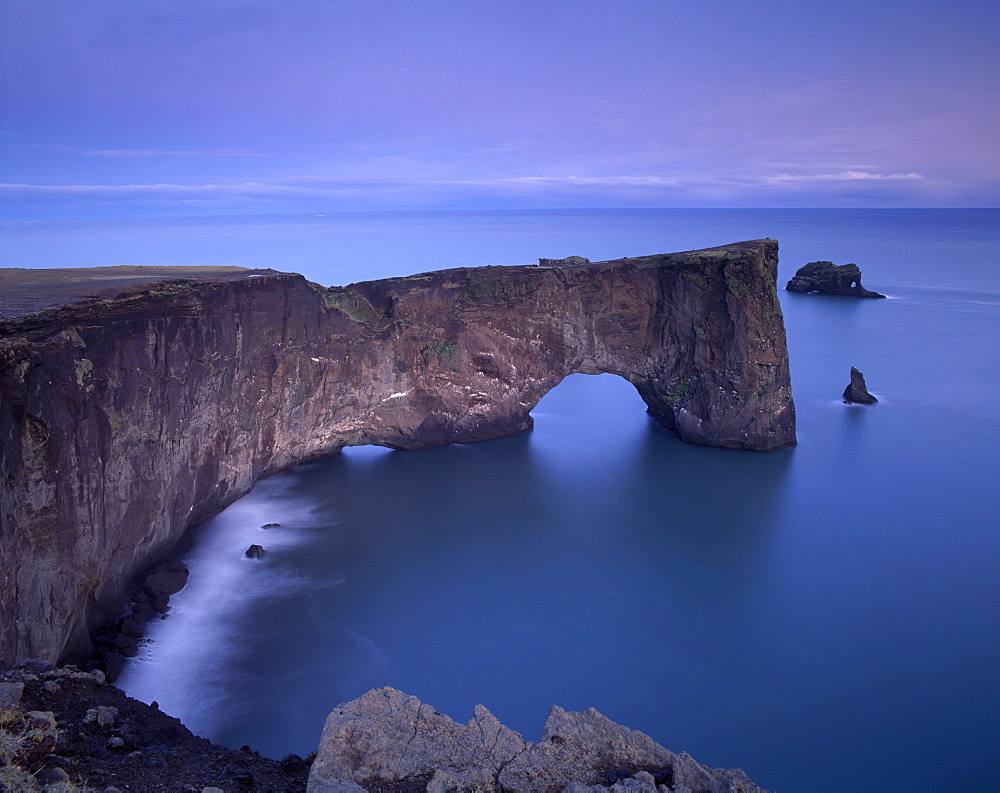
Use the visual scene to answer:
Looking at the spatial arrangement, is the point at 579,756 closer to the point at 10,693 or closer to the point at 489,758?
the point at 489,758

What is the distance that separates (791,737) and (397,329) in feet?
38.5

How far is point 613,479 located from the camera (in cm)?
1716

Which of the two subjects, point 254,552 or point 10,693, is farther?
point 254,552

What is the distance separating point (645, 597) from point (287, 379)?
28.2 feet

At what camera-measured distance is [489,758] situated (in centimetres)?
557

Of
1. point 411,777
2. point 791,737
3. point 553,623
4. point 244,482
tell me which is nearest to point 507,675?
point 553,623

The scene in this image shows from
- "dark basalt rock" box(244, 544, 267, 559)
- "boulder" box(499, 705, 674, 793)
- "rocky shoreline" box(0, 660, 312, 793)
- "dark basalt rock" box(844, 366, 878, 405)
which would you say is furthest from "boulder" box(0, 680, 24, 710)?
"dark basalt rock" box(844, 366, 878, 405)

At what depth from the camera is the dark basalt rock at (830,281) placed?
4112 cm

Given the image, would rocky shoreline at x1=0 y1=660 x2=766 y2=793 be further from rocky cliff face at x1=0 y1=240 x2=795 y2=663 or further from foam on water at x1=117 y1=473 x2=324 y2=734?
foam on water at x1=117 y1=473 x2=324 y2=734

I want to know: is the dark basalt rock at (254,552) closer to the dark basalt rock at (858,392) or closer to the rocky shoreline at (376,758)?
the rocky shoreline at (376,758)

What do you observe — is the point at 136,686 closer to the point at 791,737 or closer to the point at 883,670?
the point at 791,737

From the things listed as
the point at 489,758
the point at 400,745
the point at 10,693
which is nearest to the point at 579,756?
the point at 489,758

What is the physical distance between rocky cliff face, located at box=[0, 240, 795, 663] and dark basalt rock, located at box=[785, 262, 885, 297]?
26.0 metres

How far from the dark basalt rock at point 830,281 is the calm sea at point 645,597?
73.0 feet
